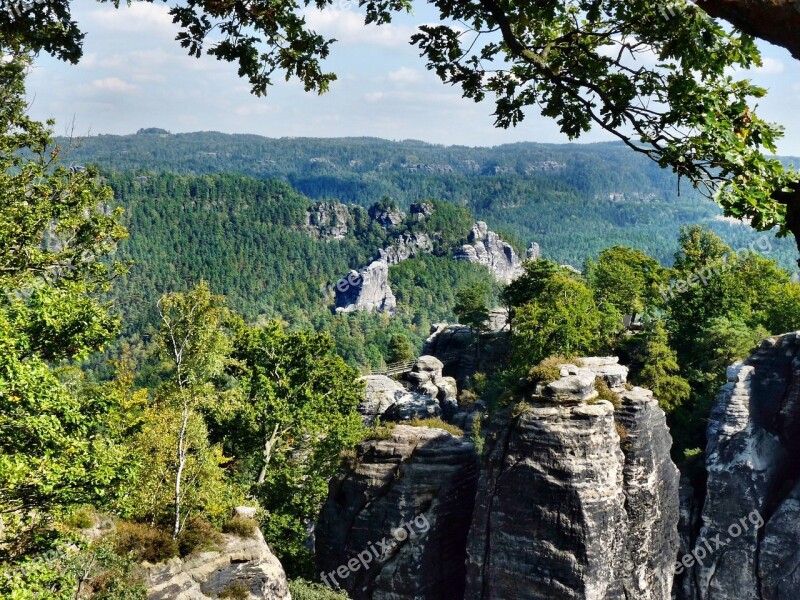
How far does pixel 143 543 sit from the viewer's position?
62.6ft

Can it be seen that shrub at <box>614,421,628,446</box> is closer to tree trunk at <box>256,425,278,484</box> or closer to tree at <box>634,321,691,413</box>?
tree at <box>634,321,691,413</box>

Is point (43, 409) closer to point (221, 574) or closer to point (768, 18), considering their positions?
point (221, 574)

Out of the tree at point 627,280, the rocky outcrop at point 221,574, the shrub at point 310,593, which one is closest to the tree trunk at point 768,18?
the rocky outcrop at point 221,574

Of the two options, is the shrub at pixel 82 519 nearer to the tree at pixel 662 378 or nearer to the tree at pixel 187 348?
the tree at pixel 187 348

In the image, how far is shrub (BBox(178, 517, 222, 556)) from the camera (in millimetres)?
19625

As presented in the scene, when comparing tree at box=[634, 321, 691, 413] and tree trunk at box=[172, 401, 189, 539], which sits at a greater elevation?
tree at box=[634, 321, 691, 413]

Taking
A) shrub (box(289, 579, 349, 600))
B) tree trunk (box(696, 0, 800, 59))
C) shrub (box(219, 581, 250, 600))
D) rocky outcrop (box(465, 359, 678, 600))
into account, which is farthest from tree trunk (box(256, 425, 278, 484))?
tree trunk (box(696, 0, 800, 59))

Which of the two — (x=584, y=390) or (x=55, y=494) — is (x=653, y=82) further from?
(x=584, y=390)

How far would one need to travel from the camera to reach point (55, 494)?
11.3 meters

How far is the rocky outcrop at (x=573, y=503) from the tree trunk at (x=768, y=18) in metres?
20.4

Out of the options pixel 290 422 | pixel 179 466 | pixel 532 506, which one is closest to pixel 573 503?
pixel 532 506

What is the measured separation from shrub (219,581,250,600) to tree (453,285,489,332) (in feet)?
154

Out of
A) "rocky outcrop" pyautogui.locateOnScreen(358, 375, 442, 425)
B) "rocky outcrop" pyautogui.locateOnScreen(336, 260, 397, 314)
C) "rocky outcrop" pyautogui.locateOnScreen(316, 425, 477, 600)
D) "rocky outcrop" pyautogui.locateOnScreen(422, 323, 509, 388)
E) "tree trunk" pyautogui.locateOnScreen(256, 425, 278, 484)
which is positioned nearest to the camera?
"rocky outcrop" pyautogui.locateOnScreen(316, 425, 477, 600)

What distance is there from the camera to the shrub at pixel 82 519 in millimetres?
18250
